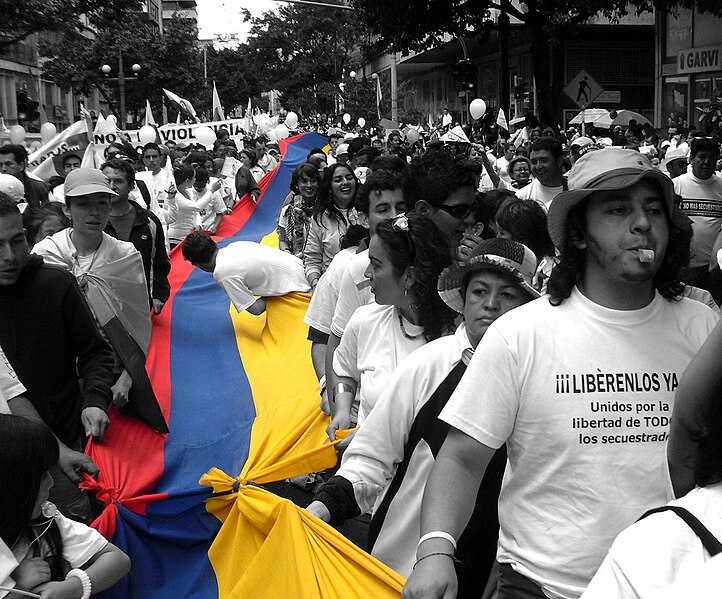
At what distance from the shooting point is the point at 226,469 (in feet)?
18.7

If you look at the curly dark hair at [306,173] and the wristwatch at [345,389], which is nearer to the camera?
the wristwatch at [345,389]

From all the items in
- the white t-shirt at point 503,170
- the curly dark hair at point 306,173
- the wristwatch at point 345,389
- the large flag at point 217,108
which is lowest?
the wristwatch at point 345,389

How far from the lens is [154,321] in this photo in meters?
8.58

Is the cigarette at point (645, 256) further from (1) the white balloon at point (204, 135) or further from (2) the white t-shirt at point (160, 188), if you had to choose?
(1) the white balloon at point (204, 135)

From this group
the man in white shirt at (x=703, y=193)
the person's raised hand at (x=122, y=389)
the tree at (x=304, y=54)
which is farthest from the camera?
the tree at (x=304, y=54)

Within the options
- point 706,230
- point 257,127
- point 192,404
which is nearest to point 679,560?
point 192,404

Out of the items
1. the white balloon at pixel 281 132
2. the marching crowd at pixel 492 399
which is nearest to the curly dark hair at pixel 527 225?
the marching crowd at pixel 492 399

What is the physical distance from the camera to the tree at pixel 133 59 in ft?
184

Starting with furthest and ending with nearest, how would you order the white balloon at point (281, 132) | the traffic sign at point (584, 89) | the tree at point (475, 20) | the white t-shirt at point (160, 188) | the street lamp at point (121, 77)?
the street lamp at point (121, 77) < the white balloon at point (281, 132) < the tree at point (475, 20) < the traffic sign at point (584, 89) < the white t-shirt at point (160, 188)

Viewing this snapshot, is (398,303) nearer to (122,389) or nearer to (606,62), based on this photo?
(122,389)

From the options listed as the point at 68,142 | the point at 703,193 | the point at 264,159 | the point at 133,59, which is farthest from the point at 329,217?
the point at 133,59

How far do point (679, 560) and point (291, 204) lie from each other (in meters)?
9.11

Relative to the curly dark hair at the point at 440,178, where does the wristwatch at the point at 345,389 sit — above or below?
below

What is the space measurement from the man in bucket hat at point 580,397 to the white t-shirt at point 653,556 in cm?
81
